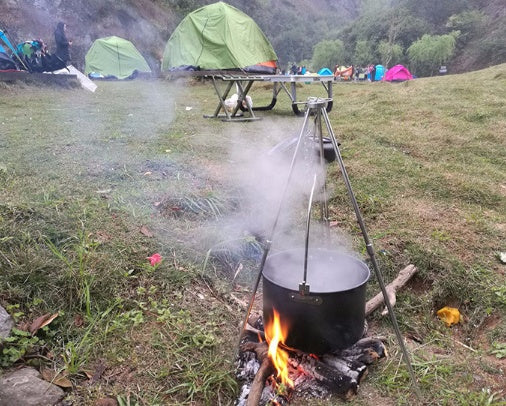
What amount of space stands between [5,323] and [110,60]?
1703 centimetres

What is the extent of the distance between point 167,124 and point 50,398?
553 centimetres

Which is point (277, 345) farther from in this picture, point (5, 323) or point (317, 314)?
point (5, 323)

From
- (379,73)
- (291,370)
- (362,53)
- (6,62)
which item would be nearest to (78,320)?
(291,370)

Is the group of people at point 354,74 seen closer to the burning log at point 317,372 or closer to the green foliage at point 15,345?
the burning log at point 317,372

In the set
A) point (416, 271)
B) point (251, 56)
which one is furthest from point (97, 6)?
point (416, 271)

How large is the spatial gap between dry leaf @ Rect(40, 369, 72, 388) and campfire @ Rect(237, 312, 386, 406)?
805 mm

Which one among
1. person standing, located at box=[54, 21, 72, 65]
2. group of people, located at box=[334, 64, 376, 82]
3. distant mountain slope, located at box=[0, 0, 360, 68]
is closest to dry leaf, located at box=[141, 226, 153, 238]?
person standing, located at box=[54, 21, 72, 65]

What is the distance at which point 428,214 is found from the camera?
11.7ft

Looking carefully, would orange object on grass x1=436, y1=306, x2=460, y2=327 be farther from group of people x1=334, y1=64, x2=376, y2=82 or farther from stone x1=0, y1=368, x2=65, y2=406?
group of people x1=334, y1=64, x2=376, y2=82

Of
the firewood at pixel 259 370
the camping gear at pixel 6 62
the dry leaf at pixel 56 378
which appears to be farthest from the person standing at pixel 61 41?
the firewood at pixel 259 370

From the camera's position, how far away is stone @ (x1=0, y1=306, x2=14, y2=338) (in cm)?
195

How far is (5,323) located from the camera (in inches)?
78.0

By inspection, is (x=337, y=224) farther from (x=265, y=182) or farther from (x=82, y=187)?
(x=82, y=187)

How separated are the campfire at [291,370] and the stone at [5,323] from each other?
1143mm
